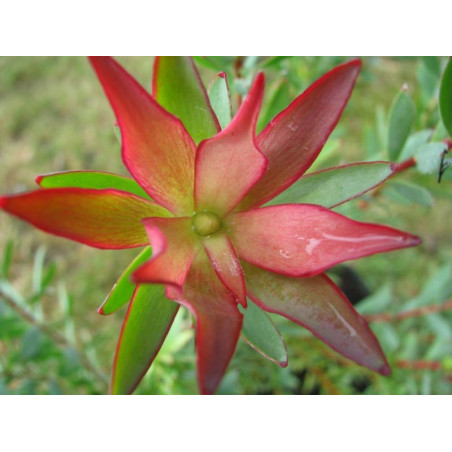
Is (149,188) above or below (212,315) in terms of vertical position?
above

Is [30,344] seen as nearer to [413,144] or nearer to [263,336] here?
[263,336]

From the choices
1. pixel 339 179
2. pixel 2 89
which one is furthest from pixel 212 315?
pixel 2 89

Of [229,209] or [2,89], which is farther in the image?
[2,89]

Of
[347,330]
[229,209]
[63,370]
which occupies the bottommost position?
[63,370]

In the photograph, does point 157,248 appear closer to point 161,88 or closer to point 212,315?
point 212,315

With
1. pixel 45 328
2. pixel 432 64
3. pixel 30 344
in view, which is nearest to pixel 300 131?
pixel 432 64
